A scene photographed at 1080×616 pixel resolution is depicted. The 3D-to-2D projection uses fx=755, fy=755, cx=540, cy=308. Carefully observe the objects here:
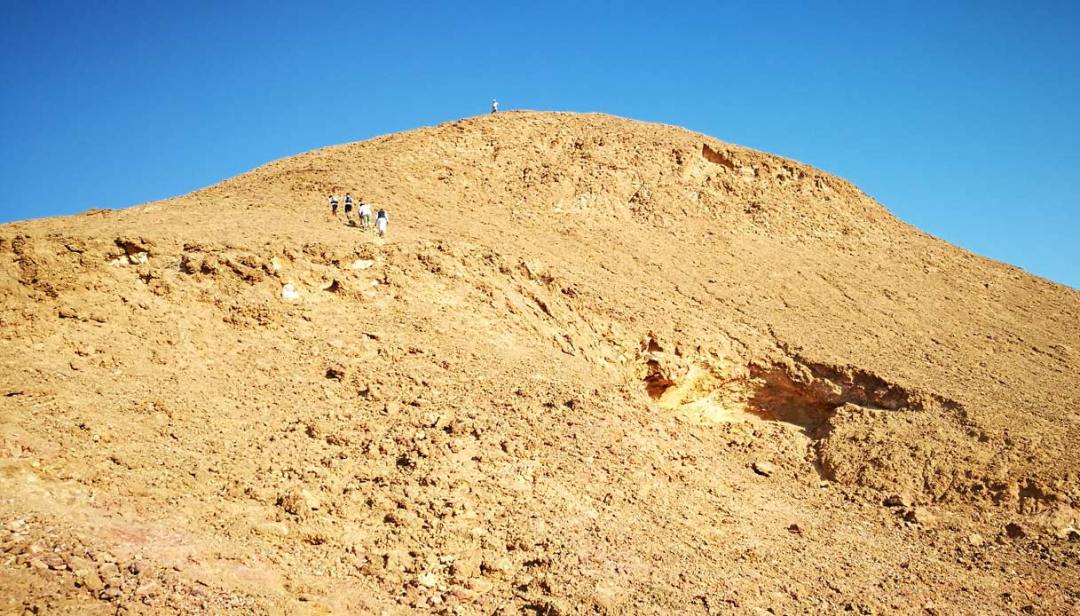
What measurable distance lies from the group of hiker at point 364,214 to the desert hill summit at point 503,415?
353mm

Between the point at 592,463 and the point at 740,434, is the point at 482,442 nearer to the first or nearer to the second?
the point at 592,463

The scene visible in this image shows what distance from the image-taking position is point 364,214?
46.1 ft

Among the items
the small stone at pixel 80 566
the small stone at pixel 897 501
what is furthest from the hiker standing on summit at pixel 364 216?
the small stone at pixel 897 501

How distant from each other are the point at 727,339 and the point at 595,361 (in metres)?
2.89

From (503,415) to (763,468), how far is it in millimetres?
4673

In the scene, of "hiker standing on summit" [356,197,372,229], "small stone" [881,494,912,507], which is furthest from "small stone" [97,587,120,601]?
"small stone" [881,494,912,507]

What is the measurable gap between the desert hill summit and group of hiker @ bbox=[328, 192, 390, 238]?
0.35 metres

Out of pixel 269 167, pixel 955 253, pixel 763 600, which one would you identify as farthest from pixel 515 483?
pixel 955 253

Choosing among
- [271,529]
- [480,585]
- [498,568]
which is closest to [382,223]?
[271,529]

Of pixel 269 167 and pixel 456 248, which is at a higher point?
pixel 269 167

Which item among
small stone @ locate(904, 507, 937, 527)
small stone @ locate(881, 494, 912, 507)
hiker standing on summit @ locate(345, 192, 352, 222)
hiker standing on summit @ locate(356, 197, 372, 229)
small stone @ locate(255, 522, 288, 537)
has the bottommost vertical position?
small stone @ locate(255, 522, 288, 537)

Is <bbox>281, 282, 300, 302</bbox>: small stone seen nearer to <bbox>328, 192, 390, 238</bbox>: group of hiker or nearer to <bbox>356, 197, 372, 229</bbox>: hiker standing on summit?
<bbox>328, 192, 390, 238</bbox>: group of hiker

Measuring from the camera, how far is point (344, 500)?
26.7 feet

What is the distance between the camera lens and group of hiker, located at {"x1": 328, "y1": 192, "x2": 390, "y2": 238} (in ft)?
44.2
